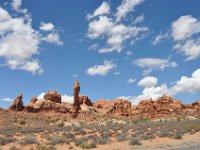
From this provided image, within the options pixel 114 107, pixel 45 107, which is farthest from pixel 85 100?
pixel 45 107

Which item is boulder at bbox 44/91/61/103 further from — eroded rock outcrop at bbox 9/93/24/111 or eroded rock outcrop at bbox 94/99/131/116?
eroded rock outcrop at bbox 94/99/131/116

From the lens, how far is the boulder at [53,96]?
316ft

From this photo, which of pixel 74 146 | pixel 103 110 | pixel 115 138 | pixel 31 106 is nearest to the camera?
pixel 74 146

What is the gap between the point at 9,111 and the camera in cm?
8612

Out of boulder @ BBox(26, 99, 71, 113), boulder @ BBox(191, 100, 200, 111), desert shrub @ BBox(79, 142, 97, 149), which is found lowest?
desert shrub @ BBox(79, 142, 97, 149)

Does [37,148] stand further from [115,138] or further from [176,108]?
[176,108]

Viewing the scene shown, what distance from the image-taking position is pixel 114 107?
106125 mm

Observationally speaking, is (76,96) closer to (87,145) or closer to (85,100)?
(85,100)

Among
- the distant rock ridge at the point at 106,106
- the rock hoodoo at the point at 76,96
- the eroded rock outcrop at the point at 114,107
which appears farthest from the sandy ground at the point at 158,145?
the eroded rock outcrop at the point at 114,107

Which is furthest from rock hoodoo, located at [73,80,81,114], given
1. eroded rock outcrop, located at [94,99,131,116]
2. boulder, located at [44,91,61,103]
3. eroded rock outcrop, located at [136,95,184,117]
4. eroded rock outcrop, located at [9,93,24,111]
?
eroded rock outcrop, located at [136,95,184,117]

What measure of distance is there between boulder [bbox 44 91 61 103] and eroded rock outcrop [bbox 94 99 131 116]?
44.9ft

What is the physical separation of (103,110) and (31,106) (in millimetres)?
23329

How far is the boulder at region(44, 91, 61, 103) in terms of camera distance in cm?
9644

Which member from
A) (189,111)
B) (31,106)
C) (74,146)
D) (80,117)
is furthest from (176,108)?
(74,146)
